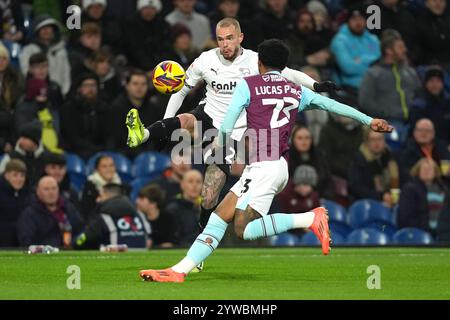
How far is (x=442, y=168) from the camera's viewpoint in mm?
20109

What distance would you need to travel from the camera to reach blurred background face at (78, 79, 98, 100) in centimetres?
1950

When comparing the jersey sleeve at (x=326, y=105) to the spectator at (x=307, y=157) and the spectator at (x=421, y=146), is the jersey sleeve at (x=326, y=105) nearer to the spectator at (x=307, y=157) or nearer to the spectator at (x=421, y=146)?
the spectator at (x=307, y=157)

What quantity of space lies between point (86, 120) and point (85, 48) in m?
1.72

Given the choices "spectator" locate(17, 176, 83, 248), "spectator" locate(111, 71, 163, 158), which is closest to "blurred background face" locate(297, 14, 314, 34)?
"spectator" locate(111, 71, 163, 158)

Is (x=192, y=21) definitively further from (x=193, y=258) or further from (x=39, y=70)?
(x=193, y=258)

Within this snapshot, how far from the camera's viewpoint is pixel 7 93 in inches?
766

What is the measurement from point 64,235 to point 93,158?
180cm

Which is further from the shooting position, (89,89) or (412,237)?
(89,89)

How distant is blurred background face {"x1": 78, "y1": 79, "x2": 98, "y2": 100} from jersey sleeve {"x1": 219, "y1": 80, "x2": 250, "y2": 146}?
7.93 meters

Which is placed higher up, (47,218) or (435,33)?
(435,33)

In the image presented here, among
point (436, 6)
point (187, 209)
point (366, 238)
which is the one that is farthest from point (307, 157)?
point (436, 6)

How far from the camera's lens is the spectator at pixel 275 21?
70.5 ft

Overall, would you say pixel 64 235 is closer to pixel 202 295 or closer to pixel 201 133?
pixel 201 133

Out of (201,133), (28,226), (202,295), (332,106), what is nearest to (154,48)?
(28,226)
